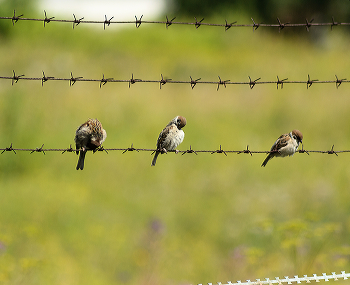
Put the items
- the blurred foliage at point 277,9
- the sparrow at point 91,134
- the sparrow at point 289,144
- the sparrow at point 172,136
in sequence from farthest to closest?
the blurred foliage at point 277,9 → the sparrow at point 172,136 → the sparrow at point 91,134 → the sparrow at point 289,144

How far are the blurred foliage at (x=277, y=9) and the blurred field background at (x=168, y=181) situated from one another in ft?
58.1

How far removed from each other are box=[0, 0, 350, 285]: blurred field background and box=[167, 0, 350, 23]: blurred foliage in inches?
697

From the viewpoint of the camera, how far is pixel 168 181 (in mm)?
13969

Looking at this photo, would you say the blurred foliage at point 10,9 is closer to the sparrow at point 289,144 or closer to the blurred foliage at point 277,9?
the blurred foliage at point 277,9

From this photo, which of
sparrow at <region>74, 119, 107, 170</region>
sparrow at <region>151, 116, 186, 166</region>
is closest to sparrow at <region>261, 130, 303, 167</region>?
sparrow at <region>151, 116, 186, 166</region>

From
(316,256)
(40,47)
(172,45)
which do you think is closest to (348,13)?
(172,45)

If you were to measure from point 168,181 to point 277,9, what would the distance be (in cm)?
3287

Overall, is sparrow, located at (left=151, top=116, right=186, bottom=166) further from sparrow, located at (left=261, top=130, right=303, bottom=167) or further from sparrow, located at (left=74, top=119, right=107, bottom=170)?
sparrow, located at (left=261, top=130, right=303, bottom=167)

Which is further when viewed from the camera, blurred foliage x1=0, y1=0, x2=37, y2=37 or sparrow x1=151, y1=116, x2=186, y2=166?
blurred foliage x1=0, y1=0, x2=37, y2=37

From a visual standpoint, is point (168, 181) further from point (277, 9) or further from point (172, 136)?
point (277, 9)

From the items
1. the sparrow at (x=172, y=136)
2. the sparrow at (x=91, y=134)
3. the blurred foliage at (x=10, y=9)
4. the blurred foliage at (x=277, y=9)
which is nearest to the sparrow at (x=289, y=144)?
the sparrow at (x=172, y=136)

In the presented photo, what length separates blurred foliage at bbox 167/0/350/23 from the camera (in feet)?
138

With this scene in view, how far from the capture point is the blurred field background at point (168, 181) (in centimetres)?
Answer: 959

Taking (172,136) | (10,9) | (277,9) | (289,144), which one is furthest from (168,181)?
(277,9)
